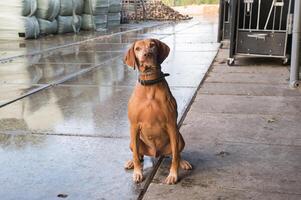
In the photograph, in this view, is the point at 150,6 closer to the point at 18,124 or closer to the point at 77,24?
the point at 77,24

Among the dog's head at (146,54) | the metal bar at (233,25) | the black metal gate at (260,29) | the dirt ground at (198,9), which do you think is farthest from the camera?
the dirt ground at (198,9)

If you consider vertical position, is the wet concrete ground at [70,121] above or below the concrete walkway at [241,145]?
below

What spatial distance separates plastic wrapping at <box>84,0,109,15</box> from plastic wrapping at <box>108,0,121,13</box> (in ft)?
4.99

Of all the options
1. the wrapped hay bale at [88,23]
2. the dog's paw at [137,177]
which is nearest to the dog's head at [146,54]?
the dog's paw at [137,177]

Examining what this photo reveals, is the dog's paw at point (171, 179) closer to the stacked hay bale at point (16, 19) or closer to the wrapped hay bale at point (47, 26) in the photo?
the stacked hay bale at point (16, 19)

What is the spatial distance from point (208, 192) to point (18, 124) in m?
2.48

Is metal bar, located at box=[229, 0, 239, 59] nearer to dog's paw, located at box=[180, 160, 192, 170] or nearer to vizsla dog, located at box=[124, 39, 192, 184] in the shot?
dog's paw, located at box=[180, 160, 192, 170]

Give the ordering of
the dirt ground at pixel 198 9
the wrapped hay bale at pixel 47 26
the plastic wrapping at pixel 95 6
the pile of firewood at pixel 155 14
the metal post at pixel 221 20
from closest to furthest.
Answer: the metal post at pixel 221 20
the wrapped hay bale at pixel 47 26
the plastic wrapping at pixel 95 6
the pile of firewood at pixel 155 14
the dirt ground at pixel 198 9

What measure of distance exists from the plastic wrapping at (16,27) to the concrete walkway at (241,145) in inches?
335

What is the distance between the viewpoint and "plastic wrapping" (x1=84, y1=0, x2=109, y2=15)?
1792cm

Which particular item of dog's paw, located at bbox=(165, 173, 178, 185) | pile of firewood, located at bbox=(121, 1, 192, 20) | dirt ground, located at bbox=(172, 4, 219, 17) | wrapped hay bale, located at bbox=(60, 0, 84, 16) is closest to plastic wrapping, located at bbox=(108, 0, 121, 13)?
wrapped hay bale, located at bbox=(60, 0, 84, 16)

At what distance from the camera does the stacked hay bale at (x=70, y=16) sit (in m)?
16.1

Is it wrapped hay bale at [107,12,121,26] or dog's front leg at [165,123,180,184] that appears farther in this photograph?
wrapped hay bale at [107,12,121,26]

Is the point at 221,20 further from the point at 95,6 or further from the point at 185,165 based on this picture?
the point at 185,165
